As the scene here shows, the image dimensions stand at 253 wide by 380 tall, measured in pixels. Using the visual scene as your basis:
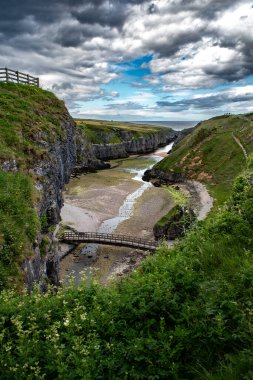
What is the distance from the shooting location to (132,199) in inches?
2913

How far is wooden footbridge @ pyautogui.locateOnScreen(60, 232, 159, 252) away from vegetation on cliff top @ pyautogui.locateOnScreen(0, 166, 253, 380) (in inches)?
1272

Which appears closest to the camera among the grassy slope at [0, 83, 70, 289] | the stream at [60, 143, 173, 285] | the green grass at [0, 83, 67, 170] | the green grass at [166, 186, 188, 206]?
the grassy slope at [0, 83, 70, 289]

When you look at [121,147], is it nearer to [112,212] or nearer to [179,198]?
[112,212]

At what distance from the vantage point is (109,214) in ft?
205

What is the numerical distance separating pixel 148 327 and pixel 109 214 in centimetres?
5443

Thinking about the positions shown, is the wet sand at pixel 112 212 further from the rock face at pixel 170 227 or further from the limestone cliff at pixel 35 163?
the limestone cliff at pixel 35 163

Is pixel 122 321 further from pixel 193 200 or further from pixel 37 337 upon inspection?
pixel 193 200

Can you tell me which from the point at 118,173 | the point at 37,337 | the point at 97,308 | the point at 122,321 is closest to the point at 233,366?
the point at 122,321

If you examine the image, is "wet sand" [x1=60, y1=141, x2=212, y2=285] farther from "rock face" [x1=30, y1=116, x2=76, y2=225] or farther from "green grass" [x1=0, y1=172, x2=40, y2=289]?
"green grass" [x1=0, y1=172, x2=40, y2=289]

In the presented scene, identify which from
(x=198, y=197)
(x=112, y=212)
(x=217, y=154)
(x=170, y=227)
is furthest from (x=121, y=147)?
(x=170, y=227)

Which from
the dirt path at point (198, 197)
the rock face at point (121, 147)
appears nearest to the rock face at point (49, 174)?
the dirt path at point (198, 197)

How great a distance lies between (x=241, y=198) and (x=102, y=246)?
3432cm

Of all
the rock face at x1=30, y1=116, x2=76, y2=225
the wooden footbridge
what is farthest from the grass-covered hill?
the rock face at x1=30, y1=116, x2=76, y2=225

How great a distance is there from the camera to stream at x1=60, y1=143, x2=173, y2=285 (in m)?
41.1
